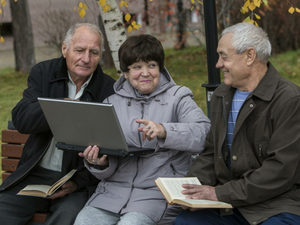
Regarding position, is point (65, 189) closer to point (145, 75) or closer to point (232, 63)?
point (145, 75)

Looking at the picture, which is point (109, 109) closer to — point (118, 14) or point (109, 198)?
point (109, 198)

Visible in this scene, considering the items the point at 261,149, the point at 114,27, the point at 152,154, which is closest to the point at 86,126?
the point at 152,154

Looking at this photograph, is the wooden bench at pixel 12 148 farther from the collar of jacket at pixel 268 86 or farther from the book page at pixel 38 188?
the collar of jacket at pixel 268 86

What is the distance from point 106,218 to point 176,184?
58cm

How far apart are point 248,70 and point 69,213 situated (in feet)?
5.34

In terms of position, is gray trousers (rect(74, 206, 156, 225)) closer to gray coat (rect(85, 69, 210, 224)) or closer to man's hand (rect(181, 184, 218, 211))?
gray coat (rect(85, 69, 210, 224))

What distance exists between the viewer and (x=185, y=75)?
1187 cm

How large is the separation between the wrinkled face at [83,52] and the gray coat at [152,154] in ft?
1.29

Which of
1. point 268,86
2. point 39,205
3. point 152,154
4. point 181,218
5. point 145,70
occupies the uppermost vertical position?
point 145,70

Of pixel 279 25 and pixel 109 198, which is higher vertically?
pixel 279 25

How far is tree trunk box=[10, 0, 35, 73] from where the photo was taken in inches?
539

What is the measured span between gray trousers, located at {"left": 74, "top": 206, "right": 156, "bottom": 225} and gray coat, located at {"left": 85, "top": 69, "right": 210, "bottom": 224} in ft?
0.14

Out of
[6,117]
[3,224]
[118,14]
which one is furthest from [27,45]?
[3,224]

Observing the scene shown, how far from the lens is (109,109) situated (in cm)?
310
